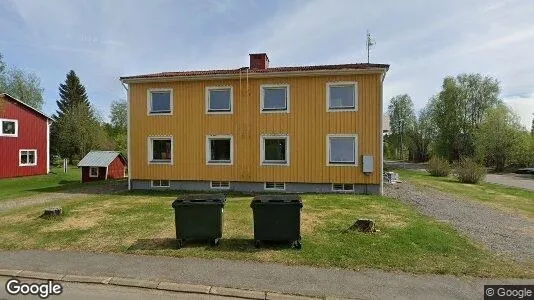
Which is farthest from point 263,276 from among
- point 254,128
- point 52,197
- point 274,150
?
point 52,197

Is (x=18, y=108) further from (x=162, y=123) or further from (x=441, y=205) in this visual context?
(x=441, y=205)

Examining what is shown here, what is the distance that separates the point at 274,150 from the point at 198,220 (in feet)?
31.8

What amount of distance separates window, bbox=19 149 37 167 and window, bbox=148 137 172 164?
1623 centimetres

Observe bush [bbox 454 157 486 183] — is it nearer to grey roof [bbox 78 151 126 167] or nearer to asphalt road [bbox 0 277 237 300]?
asphalt road [bbox 0 277 237 300]

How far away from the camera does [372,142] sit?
53.3 feet

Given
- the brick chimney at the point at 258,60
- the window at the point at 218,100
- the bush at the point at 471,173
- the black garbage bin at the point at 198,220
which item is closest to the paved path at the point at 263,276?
the black garbage bin at the point at 198,220

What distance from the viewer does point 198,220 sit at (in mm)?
8008

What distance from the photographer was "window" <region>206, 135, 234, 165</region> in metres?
17.6

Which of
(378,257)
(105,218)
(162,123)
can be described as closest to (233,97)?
(162,123)

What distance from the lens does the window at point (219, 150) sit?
693 inches

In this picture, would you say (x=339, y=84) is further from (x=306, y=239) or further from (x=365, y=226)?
(x=306, y=239)

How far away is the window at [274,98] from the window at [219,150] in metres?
2.54

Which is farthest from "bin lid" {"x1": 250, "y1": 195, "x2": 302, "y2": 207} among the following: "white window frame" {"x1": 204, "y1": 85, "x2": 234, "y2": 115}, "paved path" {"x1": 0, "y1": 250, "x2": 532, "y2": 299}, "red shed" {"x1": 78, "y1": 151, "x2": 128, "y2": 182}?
"red shed" {"x1": 78, "y1": 151, "x2": 128, "y2": 182}

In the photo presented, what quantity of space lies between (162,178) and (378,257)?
1357cm
